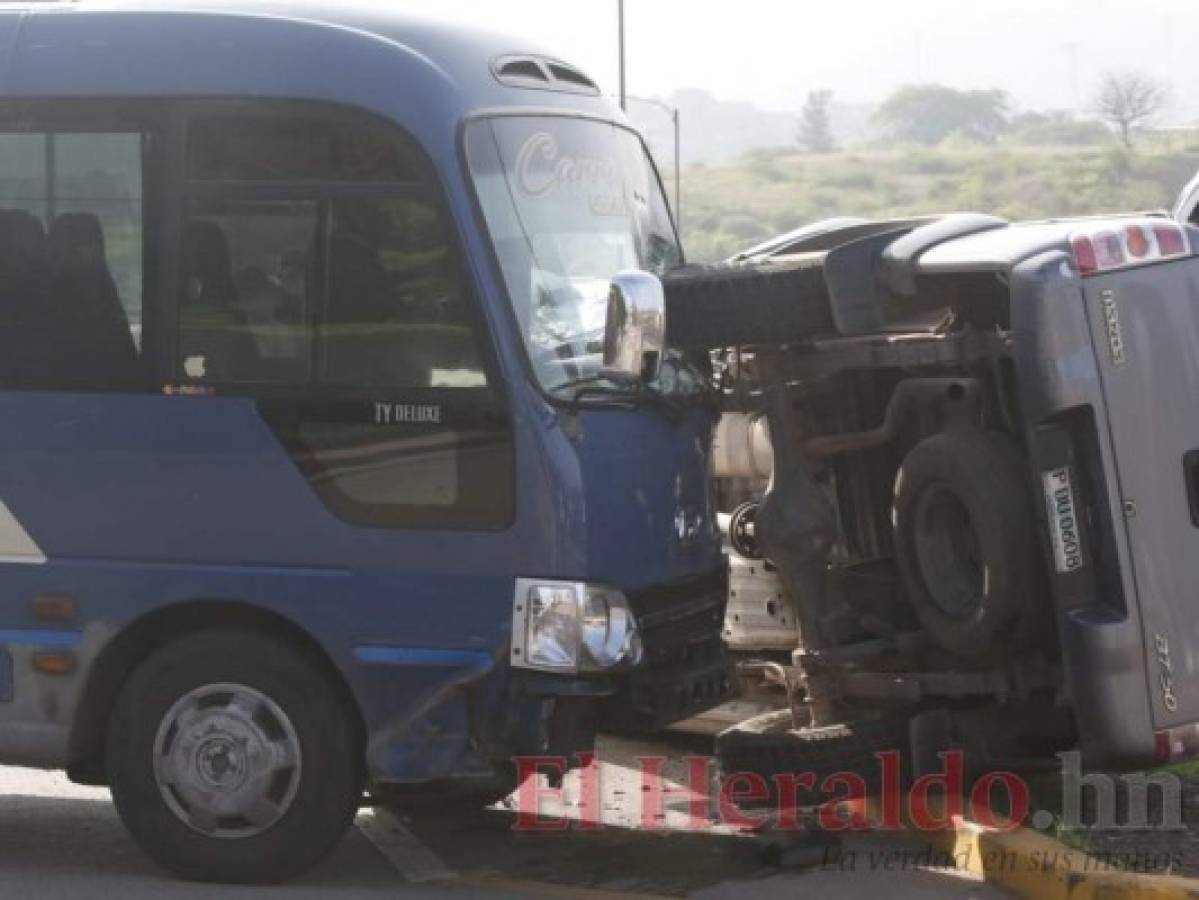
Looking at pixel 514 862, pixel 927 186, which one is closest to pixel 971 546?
pixel 514 862

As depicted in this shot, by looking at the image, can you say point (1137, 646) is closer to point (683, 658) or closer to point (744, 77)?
point (683, 658)

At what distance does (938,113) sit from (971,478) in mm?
64643

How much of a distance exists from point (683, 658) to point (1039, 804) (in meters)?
1.57

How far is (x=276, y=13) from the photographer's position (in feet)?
24.8

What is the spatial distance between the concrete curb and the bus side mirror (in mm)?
1936

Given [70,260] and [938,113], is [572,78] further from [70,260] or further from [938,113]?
[938,113]

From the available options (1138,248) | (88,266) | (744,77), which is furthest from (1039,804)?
(744,77)

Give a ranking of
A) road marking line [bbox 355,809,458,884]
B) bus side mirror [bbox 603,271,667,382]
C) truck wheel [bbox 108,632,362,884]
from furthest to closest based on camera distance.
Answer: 1. road marking line [bbox 355,809,458,884]
2. truck wheel [bbox 108,632,362,884]
3. bus side mirror [bbox 603,271,667,382]

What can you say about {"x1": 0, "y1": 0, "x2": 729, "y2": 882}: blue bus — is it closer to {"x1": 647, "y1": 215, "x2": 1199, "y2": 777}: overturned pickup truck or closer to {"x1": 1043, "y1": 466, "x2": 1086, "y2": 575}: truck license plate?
{"x1": 647, "y1": 215, "x2": 1199, "y2": 777}: overturned pickup truck

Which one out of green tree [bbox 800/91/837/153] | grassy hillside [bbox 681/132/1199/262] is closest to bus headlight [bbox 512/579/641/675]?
grassy hillside [bbox 681/132/1199/262]

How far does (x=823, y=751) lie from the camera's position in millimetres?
7984

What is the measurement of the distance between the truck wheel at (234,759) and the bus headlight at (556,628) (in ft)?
2.23

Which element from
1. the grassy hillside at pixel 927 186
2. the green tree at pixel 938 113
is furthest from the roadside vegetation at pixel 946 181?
the green tree at pixel 938 113

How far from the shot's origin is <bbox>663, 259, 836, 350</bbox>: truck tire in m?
7.78
